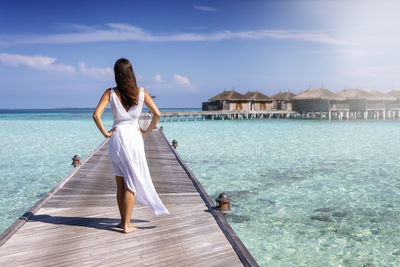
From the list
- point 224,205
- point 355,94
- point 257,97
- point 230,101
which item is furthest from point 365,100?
point 224,205

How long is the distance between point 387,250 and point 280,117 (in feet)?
171

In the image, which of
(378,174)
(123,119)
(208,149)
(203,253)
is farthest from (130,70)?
(208,149)

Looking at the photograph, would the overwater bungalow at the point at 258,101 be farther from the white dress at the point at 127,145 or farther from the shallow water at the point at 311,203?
the white dress at the point at 127,145

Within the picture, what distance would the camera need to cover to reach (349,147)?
18438 mm

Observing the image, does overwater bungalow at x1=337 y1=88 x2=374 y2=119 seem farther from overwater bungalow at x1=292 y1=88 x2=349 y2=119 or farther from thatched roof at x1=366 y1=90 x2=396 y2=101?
overwater bungalow at x1=292 y1=88 x2=349 y2=119

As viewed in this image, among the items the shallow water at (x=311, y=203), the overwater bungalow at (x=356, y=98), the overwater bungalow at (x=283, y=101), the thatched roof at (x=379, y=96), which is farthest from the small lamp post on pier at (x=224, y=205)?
the thatched roof at (x=379, y=96)

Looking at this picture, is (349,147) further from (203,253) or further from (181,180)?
(203,253)

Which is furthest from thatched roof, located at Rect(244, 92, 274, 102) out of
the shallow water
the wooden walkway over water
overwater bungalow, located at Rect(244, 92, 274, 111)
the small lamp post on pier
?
the small lamp post on pier

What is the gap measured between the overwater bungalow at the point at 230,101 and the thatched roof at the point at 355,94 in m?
14.8

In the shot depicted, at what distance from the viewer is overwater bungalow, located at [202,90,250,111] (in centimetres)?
4988

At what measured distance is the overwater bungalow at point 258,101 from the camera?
51.2 metres

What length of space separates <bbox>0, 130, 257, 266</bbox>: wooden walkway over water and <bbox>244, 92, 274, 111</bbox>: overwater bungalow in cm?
4701

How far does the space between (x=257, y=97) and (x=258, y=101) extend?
108cm

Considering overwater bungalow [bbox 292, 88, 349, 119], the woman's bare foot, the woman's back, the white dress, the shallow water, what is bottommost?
the shallow water
